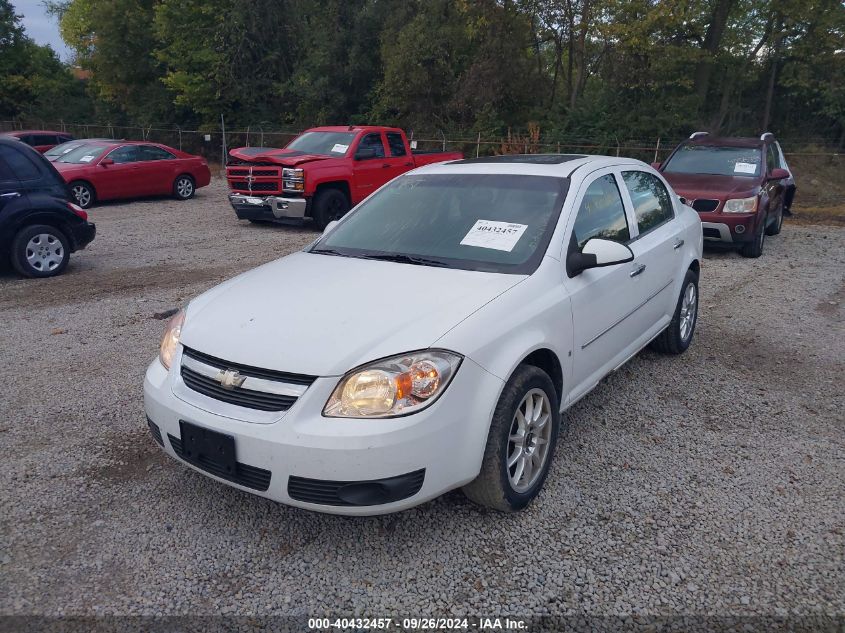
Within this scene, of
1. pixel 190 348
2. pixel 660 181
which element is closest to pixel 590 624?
pixel 190 348

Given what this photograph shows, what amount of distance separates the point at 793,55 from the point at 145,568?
27.7 meters

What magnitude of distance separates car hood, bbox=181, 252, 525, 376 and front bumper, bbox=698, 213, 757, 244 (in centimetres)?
744

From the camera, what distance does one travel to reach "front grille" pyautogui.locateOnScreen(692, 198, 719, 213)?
9.63m

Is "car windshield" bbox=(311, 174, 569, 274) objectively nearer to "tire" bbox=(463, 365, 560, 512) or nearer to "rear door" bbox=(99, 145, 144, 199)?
"tire" bbox=(463, 365, 560, 512)

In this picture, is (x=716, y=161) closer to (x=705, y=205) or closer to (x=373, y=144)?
(x=705, y=205)

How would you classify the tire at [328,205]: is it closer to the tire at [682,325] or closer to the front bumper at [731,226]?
the front bumper at [731,226]

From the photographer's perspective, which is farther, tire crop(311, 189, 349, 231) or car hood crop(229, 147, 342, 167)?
tire crop(311, 189, 349, 231)

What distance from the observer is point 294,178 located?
11.5 metres

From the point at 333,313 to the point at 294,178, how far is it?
8997mm

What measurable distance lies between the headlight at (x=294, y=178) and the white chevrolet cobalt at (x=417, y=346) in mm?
7471

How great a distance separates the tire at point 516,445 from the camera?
297cm

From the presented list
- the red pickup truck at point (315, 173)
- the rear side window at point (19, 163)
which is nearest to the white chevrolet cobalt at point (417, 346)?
the rear side window at point (19, 163)

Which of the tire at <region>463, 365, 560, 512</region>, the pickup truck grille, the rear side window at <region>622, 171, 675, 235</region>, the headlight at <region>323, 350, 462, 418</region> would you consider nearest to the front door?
the rear side window at <region>622, 171, 675, 235</region>

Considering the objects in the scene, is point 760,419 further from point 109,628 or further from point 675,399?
point 109,628
